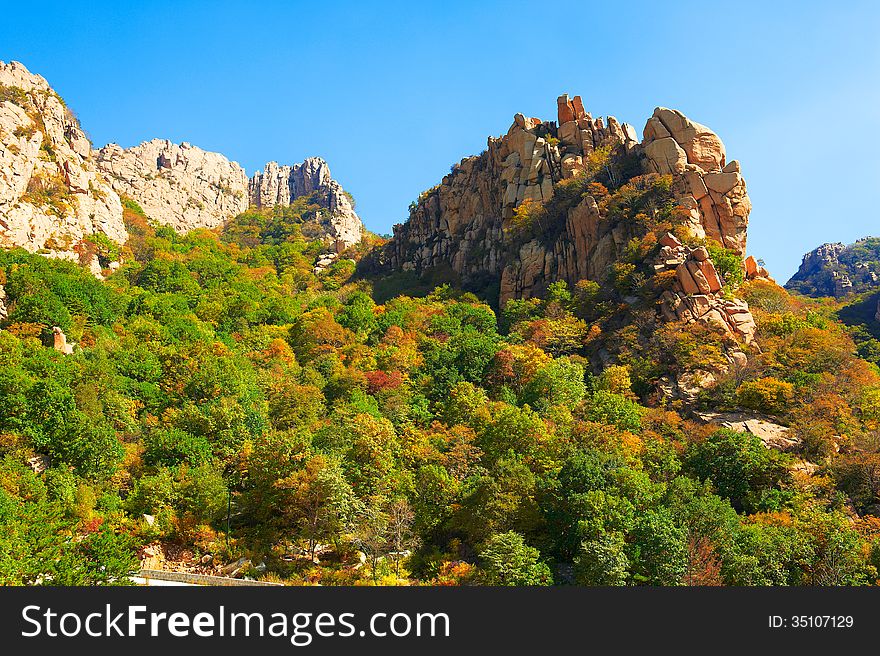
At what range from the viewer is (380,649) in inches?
563

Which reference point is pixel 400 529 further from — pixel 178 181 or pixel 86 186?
pixel 178 181

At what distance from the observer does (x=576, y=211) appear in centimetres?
6150

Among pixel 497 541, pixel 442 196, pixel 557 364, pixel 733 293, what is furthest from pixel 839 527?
pixel 442 196

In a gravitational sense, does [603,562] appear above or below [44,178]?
below

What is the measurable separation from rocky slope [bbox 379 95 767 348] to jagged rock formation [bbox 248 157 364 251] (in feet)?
128

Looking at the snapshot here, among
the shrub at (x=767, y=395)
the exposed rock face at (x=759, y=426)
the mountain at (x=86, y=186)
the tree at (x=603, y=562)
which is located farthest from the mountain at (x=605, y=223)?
the mountain at (x=86, y=186)

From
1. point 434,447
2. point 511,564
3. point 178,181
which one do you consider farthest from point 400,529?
point 178,181

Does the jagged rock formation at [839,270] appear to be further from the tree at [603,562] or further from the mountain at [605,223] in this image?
the tree at [603,562]

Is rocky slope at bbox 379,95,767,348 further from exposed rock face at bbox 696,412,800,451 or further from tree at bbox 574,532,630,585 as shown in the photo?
tree at bbox 574,532,630,585

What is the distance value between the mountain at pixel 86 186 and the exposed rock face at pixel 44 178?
0.11 meters

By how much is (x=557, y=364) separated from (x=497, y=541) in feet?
71.3

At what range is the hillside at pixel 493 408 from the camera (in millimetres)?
26562

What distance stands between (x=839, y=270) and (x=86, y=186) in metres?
113

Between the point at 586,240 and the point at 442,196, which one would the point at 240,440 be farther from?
the point at 442,196
